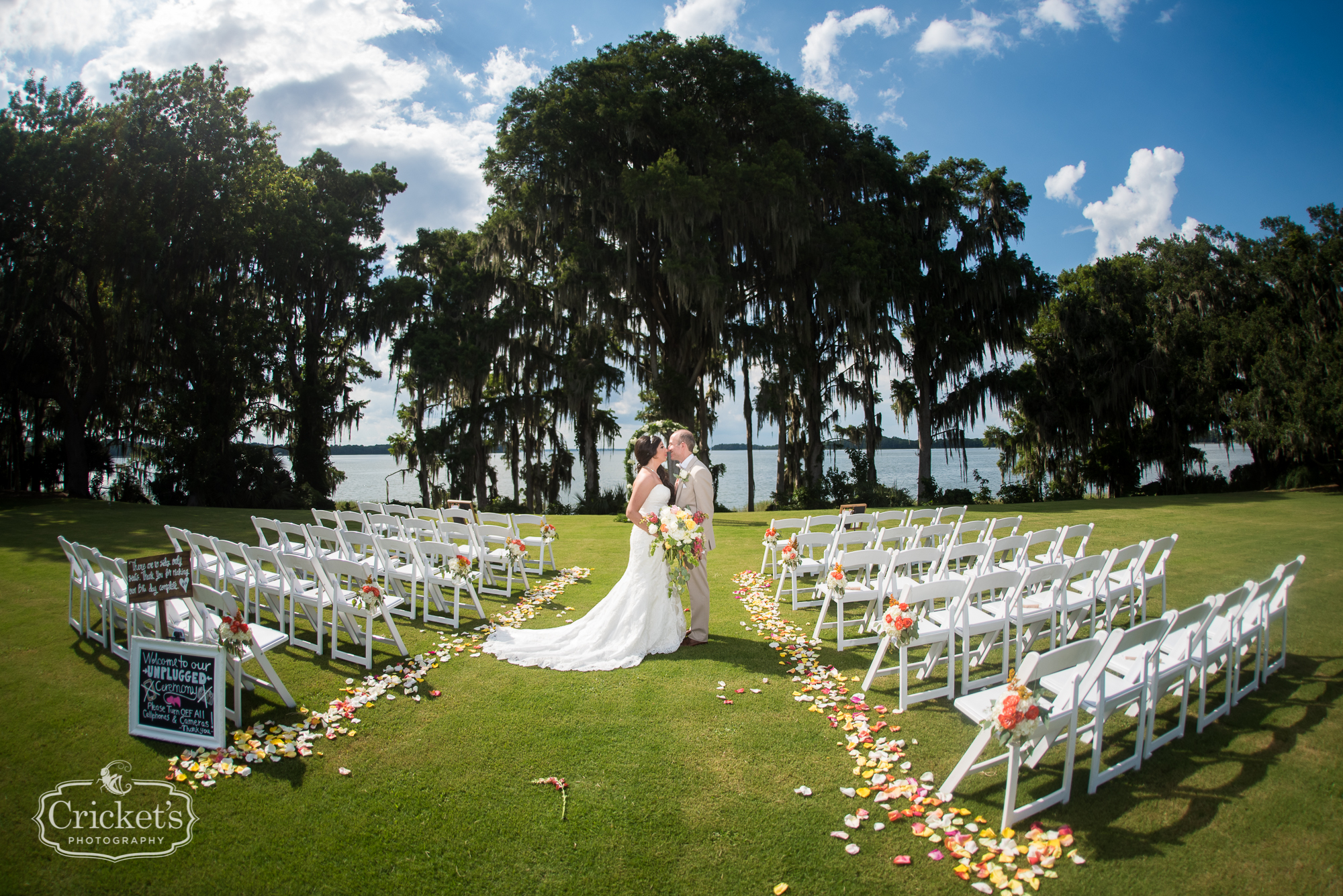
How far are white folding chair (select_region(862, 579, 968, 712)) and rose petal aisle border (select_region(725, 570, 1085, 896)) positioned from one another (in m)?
0.20

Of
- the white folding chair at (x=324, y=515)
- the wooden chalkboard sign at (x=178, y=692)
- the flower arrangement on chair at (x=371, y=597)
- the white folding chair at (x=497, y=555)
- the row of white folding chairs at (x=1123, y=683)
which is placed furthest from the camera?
the white folding chair at (x=497, y=555)

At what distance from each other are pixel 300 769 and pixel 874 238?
19.4 meters

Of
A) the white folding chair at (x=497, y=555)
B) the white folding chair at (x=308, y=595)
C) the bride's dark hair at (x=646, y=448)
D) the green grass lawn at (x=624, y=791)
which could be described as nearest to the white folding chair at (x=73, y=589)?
the green grass lawn at (x=624, y=791)

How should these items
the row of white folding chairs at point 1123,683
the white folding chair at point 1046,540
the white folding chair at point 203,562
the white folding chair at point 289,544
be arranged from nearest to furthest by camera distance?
the row of white folding chairs at point 1123,683
the white folding chair at point 203,562
the white folding chair at point 1046,540
the white folding chair at point 289,544

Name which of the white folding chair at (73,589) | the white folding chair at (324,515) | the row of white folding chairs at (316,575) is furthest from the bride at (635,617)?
the white folding chair at (73,589)

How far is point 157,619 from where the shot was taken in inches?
172

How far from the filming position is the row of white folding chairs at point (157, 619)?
3.83 meters

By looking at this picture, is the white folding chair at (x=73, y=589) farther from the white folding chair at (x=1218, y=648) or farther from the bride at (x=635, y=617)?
the white folding chair at (x=1218, y=648)

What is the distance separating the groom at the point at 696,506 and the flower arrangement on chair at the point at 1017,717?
2966 millimetres

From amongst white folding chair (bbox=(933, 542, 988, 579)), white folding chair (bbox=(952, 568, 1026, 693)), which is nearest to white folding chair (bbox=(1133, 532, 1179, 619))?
white folding chair (bbox=(933, 542, 988, 579))

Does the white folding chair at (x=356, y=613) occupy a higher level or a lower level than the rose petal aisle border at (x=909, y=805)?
higher

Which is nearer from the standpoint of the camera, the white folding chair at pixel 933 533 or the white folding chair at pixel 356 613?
the white folding chair at pixel 356 613

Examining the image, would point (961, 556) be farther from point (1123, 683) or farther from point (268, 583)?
point (268, 583)

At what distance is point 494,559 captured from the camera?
7.51 metres
